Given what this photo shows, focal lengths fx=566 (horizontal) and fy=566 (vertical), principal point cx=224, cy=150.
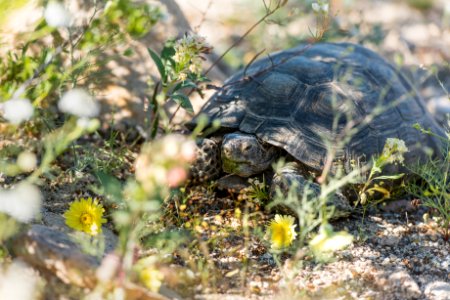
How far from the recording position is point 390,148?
9.30ft

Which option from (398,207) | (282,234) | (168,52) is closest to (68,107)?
(168,52)

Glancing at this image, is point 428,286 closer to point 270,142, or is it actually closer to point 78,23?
point 270,142

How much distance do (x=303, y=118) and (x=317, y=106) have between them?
136 millimetres

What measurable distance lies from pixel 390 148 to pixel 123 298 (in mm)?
1523

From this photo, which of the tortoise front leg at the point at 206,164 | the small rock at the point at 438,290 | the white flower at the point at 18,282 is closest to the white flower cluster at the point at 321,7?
the tortoise front leg at the point at 206,164

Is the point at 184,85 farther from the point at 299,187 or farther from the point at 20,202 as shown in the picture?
the point at 20,202

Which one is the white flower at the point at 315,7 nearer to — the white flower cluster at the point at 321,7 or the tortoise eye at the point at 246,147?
the white flower cluster at the point at 321,7

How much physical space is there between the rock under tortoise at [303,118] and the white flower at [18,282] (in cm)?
146

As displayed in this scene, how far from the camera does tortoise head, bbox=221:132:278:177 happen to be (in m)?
3.34

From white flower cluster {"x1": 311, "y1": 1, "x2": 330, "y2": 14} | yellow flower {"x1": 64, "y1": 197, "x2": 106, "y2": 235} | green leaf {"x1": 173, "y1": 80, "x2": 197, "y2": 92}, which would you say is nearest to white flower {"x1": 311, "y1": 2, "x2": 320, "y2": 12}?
white flower cluster {"x1": 311, "y1": 1, "x2": 330, "y2": 14}

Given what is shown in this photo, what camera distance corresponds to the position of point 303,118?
3482 mm

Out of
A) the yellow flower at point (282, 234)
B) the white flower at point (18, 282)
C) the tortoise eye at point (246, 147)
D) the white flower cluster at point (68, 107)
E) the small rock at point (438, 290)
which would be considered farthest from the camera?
the tortoise eye at point (246, 147)

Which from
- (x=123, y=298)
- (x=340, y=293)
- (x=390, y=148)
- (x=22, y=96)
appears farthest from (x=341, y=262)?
(x=22, y=96)

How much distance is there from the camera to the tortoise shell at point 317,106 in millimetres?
3426
